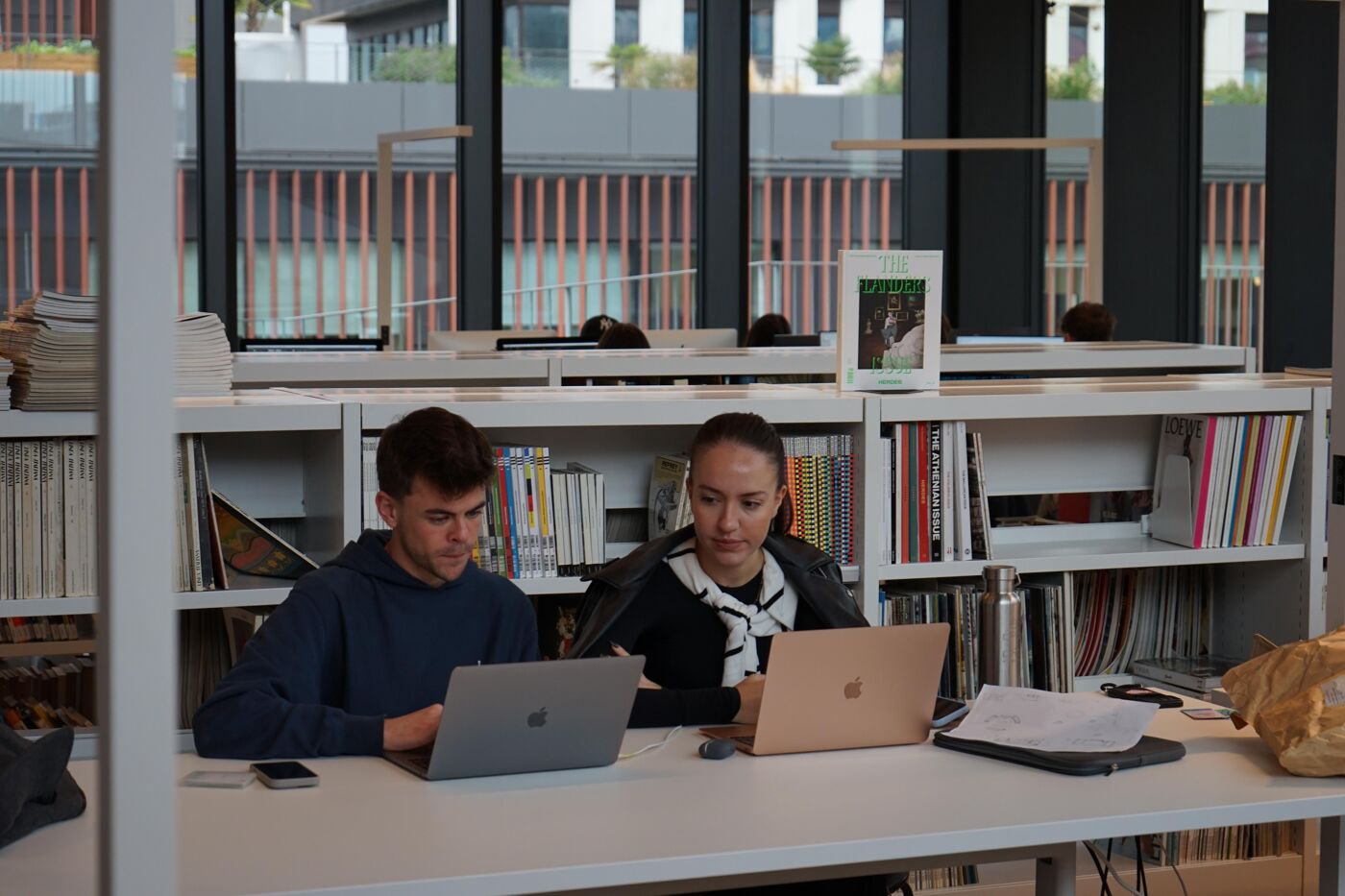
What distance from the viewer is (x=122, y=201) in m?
1.24

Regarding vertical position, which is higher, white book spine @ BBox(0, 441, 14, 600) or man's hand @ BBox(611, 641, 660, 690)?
white book spine @ BBox(0, 441, 14, 600)

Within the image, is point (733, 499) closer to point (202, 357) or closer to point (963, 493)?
point (963, 493)

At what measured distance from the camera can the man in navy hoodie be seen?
238 centimetres

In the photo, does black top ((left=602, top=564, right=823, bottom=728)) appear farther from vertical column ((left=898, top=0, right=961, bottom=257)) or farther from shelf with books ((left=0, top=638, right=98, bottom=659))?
vertical column ((left=898, top=0, right=961, bottom=257))

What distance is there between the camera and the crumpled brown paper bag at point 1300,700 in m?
2.14

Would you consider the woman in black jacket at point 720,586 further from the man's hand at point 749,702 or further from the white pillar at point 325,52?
the white pillar at point 325,52

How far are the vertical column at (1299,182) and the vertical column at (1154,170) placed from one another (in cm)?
68

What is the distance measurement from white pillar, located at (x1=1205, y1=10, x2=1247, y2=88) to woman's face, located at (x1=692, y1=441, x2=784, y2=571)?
6254 millimetres

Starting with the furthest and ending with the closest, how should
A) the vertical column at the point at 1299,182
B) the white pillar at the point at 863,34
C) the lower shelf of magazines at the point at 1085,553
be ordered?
the white pillar at the point at 863,34 < the vertical column at the point at 1299,182 < the lower shelf of magazines at the point at 1085,553

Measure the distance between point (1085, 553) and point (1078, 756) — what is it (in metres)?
1.39

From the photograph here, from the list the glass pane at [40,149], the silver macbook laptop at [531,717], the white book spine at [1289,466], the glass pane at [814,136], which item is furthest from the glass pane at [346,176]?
the silver macbook laptop at [531,717]

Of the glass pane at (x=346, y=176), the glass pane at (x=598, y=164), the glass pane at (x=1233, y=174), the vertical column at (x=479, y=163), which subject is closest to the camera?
the glass pane at (x=1233, y=174)

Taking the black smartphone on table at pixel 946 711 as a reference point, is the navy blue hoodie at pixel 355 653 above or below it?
above

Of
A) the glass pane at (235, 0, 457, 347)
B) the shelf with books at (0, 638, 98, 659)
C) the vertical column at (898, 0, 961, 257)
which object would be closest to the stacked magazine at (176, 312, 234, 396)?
the shelf with books at (0, 638, 98, 659)
